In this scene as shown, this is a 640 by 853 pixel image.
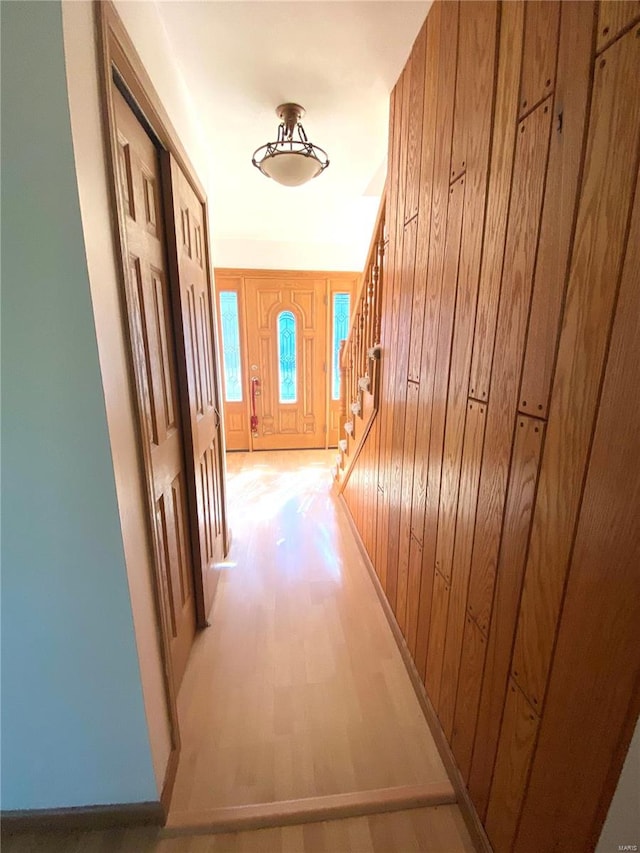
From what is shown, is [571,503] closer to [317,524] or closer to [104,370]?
[104,370]

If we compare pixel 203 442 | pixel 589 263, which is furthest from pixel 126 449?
pixel 589 263

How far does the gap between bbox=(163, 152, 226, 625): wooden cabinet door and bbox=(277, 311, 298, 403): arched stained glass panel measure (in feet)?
8.11

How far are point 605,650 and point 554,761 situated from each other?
35 centimetres

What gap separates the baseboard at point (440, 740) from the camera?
3.64 feet

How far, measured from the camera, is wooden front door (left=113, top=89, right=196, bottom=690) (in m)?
1.17

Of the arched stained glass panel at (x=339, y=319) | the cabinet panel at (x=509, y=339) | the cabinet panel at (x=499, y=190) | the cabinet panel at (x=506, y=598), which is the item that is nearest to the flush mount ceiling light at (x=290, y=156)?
the cabinet panel at (x=499, y=190)

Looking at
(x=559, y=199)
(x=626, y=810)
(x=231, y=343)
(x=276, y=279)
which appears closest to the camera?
(x=626, y=810)

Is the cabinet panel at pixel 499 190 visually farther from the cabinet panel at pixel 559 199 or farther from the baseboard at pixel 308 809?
the baseboard at pixel 308 809

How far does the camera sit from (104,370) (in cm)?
88

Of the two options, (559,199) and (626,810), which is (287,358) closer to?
(559,199)

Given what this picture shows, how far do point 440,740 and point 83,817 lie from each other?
3.87 ft

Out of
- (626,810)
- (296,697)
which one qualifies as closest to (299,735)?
(296,697)

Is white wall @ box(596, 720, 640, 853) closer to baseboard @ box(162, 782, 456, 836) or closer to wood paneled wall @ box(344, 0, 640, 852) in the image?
wood paneled wall @ box(344, 0, 640, 852)

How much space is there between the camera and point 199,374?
1.98m
